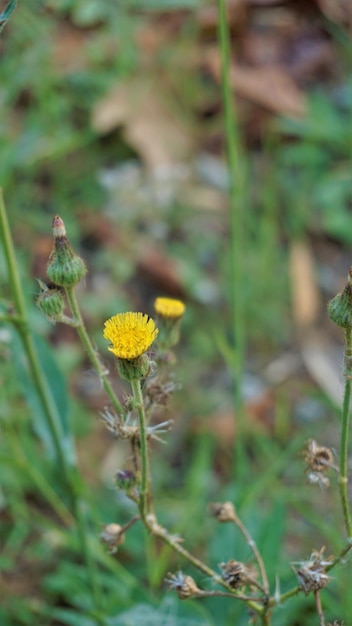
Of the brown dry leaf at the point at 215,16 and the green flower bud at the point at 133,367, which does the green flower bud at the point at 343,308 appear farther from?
the brown dry leaf at the point at 215,16

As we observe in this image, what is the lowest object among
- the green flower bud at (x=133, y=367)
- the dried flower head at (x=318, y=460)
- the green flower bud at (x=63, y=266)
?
the dried flower head at (x=318, y=460)

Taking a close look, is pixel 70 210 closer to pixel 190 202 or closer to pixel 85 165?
pixel 85 165

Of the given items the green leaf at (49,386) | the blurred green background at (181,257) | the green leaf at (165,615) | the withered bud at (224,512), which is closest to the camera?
the withered bud at (224,512)

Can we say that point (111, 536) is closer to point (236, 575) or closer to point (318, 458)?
point (236, 575)

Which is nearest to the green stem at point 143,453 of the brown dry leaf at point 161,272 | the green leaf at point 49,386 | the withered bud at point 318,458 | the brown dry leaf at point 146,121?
the withered bud at point 318,458

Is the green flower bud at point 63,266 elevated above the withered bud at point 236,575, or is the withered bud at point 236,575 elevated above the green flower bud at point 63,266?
the green flower bud at point 63,266

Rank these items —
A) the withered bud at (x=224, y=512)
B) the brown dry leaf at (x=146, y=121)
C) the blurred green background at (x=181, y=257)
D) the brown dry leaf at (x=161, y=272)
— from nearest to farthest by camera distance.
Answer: the withered bud at (x=224, y=512), the blurred green background at (x=181, y=257), the brown dry leaf at (x=161, y=272), the brown dry leaf at (x=146, y=121)

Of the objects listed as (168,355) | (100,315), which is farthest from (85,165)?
(168,355)

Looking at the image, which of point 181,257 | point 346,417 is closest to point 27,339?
point 346,417
